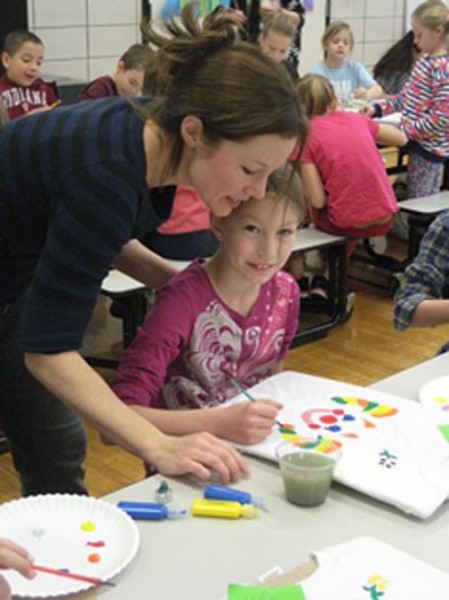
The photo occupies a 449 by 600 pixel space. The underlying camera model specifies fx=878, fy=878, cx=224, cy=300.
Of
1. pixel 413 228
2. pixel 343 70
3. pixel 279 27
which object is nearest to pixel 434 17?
pixel 279 27

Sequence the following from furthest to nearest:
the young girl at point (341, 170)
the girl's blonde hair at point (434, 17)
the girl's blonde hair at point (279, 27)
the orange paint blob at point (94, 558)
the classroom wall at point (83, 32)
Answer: the classroom wall at point (83, 32), the girl's blonde hair at point (279, 27), the girl's blonde hair at point (434, 17), the young girl at point (341, 170), the orange paint blob at point (94, 558)

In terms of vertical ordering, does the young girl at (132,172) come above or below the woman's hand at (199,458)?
above

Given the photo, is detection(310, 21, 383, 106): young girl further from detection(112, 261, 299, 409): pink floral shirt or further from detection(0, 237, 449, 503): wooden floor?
detection(112, 261, 299, 409): pink floral shirt

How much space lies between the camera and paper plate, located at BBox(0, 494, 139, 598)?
42.6 inches

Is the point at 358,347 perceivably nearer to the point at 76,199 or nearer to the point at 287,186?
the point at 287,186

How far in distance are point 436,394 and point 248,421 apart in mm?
Result: 430

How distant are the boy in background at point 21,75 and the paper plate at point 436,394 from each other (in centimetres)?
319

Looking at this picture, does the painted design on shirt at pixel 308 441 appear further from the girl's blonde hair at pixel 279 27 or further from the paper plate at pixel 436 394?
the girl's blonde hair at pixel 279 27

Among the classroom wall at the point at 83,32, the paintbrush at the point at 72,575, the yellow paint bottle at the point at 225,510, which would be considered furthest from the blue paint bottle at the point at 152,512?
the classroom wall at the point at 83,32

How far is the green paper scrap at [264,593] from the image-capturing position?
3.39 ft

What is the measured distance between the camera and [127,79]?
4.28 meters

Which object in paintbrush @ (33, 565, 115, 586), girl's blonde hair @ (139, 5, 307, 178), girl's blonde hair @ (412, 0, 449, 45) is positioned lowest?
paintbrush @ (33, 565, 115, 586)

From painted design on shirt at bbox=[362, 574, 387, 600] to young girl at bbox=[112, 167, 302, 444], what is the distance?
63 centimetres

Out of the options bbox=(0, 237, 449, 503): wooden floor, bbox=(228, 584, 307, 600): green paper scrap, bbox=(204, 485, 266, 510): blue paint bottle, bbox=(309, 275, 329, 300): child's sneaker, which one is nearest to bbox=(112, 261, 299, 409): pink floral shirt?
bbox=(204, 485, 266, 510): blue paint bottle
